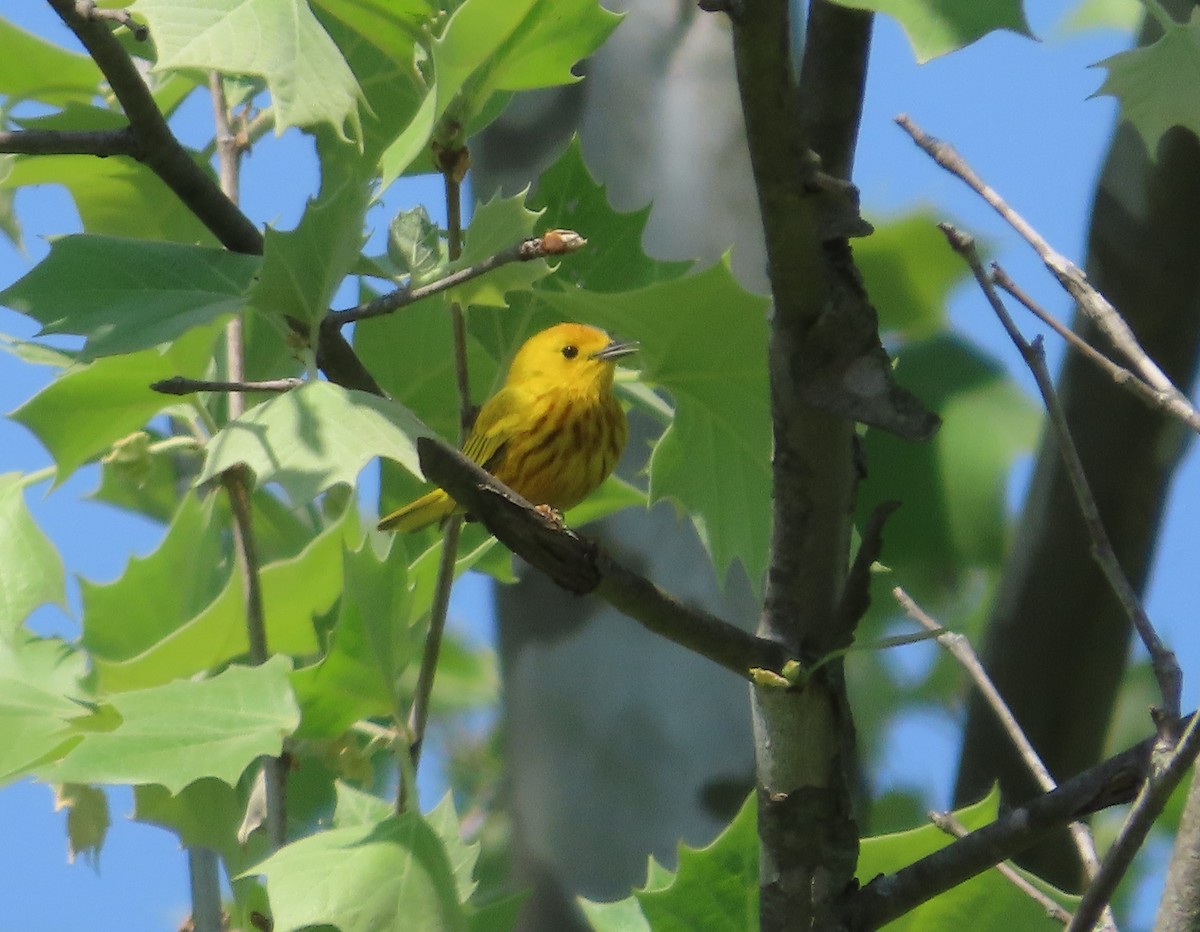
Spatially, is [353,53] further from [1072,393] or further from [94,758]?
[1072,393]

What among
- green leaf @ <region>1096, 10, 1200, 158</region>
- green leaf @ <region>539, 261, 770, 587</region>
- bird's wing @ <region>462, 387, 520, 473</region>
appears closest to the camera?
green leaf @ <region>1096, 10, 1200, 158</region>

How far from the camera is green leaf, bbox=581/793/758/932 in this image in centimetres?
125

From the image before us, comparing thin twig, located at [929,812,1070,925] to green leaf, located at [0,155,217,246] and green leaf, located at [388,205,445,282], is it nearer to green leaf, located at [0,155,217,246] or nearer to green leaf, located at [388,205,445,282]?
green leaf, located at [388,205,445,282]

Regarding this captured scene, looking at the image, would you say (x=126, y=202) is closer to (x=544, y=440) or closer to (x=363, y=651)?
(x=544, y=440)

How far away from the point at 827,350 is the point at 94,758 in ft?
2.20

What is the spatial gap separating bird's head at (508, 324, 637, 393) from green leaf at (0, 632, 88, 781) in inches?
29.6

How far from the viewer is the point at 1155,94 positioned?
117cm

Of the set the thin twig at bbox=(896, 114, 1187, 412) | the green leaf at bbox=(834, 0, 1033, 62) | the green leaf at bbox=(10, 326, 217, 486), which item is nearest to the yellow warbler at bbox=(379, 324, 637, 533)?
the green leaf at bbox=(10, 326, 217, 486)

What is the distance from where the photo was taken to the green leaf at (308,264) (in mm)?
1036

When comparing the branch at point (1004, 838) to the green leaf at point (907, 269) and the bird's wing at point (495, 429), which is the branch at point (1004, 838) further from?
the green leaf at point (907, 269)

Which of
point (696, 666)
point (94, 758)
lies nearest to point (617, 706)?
point (696, 666)

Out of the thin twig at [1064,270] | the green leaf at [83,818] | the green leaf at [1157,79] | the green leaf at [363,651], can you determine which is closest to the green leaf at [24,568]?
the green leaf at [83,818]

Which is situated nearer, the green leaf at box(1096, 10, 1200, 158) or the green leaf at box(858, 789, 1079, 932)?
the green leaf at box(1096, 10, 1200, 158)

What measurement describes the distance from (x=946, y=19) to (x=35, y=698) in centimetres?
99
